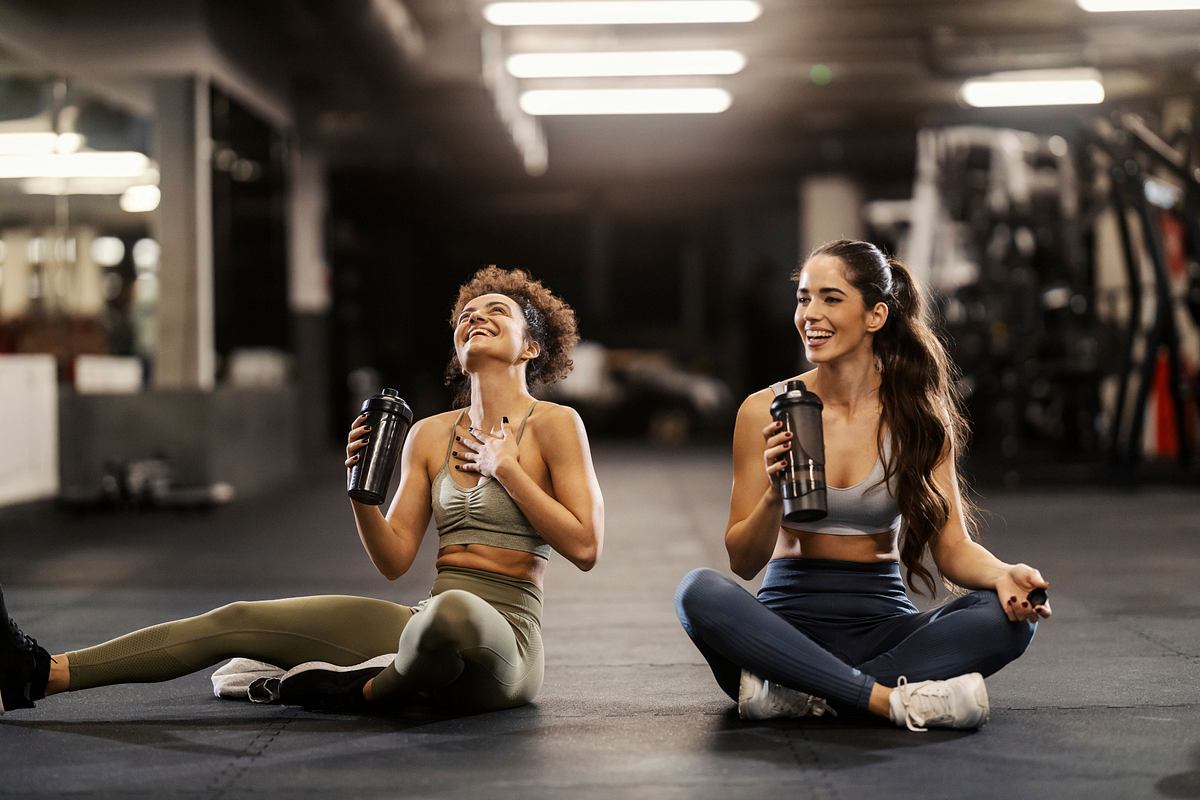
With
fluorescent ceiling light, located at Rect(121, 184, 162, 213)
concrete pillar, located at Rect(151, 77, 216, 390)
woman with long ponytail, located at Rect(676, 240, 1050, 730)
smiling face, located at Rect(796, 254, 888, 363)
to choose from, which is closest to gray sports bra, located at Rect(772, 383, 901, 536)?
woman with long ponytail, located at Rect(676, 240, 1050, 730)

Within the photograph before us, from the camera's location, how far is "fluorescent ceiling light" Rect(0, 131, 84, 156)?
8.19m

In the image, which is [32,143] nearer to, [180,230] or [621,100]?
[180,230]

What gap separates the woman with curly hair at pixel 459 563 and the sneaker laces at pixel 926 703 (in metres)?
0.72

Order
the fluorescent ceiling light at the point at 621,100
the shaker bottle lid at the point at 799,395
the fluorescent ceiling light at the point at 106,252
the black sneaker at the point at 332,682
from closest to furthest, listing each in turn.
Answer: the shaker bottle lid at the point at 799,395 → the black sneaker at the point at 332,682 → the fluorescent ceiling light at the point at 106,252 → the fluorescent ceiling light at the point at 621,100

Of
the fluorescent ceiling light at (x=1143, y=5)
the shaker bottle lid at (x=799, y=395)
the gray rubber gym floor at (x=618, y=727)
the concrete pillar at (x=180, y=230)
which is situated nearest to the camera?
the gray rubber gym floor at (x=618, y=727)

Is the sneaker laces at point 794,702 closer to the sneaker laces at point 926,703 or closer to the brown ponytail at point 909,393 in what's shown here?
the sneaker laces at point 926,703

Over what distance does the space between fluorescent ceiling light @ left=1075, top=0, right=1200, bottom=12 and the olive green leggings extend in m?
7.40

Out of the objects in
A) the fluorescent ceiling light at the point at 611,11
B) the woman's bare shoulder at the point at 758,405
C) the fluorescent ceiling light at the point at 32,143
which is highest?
the fluorescent ceiling light at the point at 611,11

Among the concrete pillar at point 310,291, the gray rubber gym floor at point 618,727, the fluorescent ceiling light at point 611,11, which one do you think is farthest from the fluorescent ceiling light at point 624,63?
the gray rubber gym floor at point 618,727

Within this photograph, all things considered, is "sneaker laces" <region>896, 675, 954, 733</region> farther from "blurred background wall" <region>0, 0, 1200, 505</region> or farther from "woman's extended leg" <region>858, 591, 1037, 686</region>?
"blurred background wall" <region>0, 0, 1200, 505</region>

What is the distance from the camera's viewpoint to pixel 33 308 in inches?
329

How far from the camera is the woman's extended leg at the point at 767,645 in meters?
2.67

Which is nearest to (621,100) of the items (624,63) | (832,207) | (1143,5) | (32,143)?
(624,63)

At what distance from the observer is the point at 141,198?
844 centimetres
